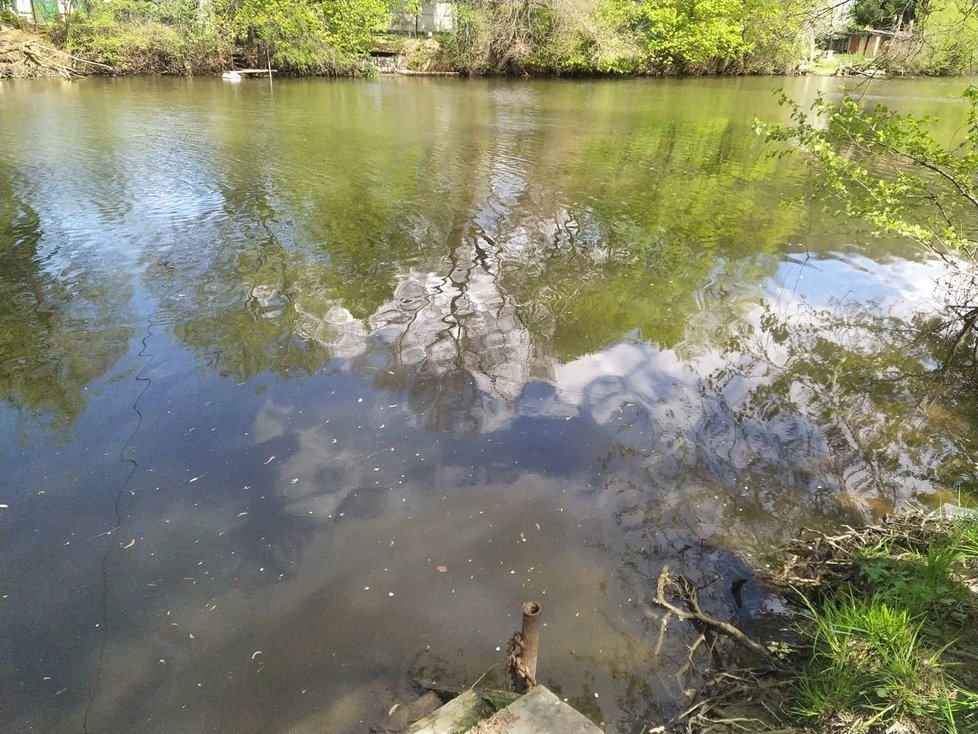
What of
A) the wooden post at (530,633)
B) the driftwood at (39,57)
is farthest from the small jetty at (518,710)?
the driftwood at (39,57)

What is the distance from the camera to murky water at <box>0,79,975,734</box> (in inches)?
136

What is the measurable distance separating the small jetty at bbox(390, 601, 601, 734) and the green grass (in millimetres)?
1056

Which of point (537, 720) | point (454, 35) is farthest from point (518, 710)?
point (454, 35)

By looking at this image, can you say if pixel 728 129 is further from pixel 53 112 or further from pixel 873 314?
pixel 53 112

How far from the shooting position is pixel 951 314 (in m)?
7.68

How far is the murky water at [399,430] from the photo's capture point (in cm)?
345

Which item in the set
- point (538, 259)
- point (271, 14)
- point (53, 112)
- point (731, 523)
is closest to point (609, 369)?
point (731, 523)

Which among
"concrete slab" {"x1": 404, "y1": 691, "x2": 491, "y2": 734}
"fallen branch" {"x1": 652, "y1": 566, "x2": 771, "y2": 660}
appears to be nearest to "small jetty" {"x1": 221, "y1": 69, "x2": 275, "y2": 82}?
"fallen branch" {"x1": 652, "y1": 566, "x2": 771, "y2": 660}

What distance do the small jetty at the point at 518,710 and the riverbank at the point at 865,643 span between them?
2.04 ft

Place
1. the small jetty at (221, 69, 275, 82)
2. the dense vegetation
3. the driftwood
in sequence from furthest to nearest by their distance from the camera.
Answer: the dense vegetation < the small jetty at (221, 69, 275, 82) < the driftwood

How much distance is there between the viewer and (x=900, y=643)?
287 centimetres

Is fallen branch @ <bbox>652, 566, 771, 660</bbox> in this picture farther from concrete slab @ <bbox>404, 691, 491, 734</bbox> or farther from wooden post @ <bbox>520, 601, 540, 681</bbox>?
concrete slab @ <bbox>404, 691, 491, 734</bbox>

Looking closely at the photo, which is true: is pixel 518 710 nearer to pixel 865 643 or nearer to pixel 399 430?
pixel 865 643

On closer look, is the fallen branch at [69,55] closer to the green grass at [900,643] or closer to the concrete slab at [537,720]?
the concrete slab at [537,720]
